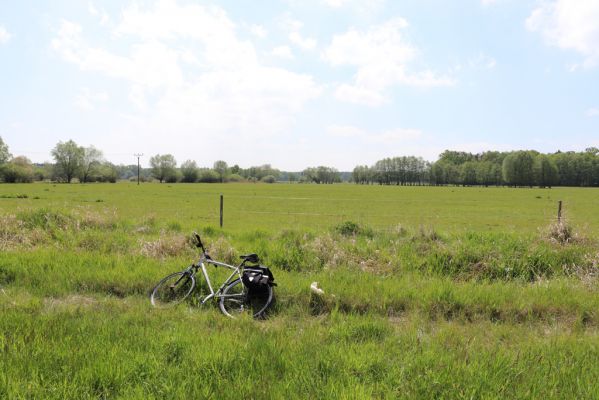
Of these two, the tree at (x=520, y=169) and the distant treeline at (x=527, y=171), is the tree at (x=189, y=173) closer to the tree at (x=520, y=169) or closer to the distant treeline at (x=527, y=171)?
the distant treeline at (x=527, y=171)

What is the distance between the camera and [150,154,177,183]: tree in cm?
16338

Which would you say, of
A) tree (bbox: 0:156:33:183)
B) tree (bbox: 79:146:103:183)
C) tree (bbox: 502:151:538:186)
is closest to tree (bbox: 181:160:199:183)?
tree (bbox: 79:146:103:183)

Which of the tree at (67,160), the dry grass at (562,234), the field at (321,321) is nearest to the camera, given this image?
the field at (321,321)

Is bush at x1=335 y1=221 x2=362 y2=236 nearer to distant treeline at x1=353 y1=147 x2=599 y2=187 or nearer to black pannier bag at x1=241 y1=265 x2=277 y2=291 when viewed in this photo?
black pannier bag at x1=241 y1=265 x2=277 y2=291

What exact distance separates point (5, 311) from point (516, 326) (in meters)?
7.33

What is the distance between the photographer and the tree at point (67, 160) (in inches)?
5020

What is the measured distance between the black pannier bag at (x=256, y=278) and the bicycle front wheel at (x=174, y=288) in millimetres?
1092

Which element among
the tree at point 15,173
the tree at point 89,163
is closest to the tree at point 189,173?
the tree at point 89,163

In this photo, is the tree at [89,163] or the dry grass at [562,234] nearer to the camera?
the dry grass at [562,234]

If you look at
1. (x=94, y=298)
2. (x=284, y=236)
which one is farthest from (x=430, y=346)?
(x=284, y=236)

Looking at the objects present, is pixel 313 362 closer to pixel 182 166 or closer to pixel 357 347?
pixel 357 347

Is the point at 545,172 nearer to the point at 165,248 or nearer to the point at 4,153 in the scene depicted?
the point at 165,248

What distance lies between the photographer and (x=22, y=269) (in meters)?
7.21

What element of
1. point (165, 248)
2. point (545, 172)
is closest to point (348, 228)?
point (165, 248)
